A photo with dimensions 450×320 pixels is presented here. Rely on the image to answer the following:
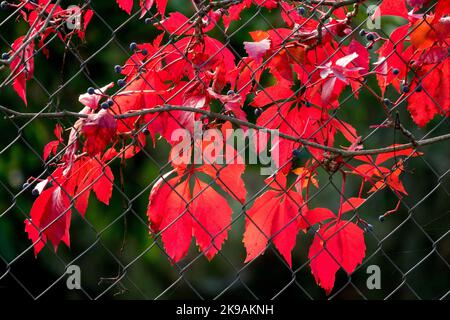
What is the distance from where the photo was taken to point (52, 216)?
1.41 m

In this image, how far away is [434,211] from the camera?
3.33 meters

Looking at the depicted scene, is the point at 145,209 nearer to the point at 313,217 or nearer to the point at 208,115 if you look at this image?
the point at 313,217

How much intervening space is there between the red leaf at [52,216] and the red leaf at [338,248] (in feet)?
1.46

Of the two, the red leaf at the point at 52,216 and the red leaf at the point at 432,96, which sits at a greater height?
the red leaf at the point at 52,216

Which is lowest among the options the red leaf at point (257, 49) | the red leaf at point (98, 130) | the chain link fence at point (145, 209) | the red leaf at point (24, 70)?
the chain link fence at point (145, 209)

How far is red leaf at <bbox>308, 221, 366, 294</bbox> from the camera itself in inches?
60.7

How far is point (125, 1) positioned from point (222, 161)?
33 centimetres

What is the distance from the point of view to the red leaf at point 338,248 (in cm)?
154

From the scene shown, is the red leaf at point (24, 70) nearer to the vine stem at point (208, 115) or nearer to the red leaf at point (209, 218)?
the vine stem at point (208, 115)

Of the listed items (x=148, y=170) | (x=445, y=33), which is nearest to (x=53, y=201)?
(x=445, y=33)

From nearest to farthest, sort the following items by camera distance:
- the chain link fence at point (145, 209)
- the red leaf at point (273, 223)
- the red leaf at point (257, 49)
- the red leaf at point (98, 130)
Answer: the red leaf at point (98, 130) → the red leaf at point (257, 49) → the red leaf at point (273, 223) → the chain link fence at point (145, 209)

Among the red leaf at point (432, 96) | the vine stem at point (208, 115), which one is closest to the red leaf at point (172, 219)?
the vine stem at point (208, 115)

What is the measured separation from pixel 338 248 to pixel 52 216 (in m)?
0.51
